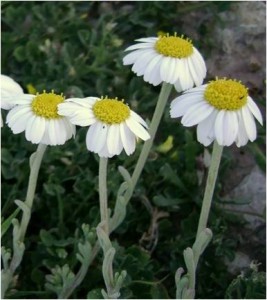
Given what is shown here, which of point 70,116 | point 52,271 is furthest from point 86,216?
point 70,116

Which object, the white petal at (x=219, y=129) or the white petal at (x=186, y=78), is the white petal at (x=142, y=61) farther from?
the white petal at (x=219, y=129)

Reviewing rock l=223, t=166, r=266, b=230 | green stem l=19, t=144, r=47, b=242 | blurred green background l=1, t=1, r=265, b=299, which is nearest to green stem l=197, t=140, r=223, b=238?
blurred green background l=1, t=1, r=265, b=299

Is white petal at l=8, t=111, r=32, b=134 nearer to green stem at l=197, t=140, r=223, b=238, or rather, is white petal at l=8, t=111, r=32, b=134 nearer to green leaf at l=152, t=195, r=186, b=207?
green stem at l=197, t=140, r=223, b=238

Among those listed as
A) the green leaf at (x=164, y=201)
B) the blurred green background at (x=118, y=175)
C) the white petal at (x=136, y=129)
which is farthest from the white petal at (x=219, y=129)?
the green leaf at (x=164, y=201)

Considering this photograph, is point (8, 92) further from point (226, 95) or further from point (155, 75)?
point (226, 95)

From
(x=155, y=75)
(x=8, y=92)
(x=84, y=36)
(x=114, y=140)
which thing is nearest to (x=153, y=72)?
(x=155, y=75)

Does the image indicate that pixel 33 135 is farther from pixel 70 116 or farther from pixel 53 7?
pixel 53 7
